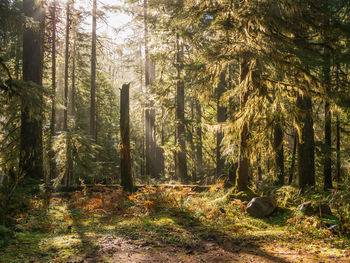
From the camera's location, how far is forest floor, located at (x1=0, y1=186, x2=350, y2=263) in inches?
189

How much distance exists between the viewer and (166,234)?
634cm

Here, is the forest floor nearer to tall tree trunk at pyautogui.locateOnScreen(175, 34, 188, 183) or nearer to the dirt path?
the dirt path

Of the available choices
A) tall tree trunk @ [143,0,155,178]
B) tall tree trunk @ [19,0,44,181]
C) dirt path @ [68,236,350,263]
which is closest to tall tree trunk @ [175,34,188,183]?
tall tree trunk @ [143,0,155,178]

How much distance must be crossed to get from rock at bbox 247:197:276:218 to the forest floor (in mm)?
194

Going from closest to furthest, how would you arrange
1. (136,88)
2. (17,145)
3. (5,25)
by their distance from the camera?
1. (5,25)
2. (17,145)
3. (136,88)

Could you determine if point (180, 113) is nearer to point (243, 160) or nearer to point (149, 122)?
point (149, 122)

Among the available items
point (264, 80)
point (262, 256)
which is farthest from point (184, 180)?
point (262, 256)

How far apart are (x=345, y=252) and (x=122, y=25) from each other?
1849 centimetres

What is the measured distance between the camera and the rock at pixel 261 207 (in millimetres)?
7645

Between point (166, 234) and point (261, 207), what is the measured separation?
3.11 m

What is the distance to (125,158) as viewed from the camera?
11141 mm

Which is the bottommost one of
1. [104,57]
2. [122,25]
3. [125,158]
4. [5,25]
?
[125,158]

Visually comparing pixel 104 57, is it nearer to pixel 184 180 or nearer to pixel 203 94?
pixel 184 180

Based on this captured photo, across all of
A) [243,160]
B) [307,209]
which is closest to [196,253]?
[307,209]
